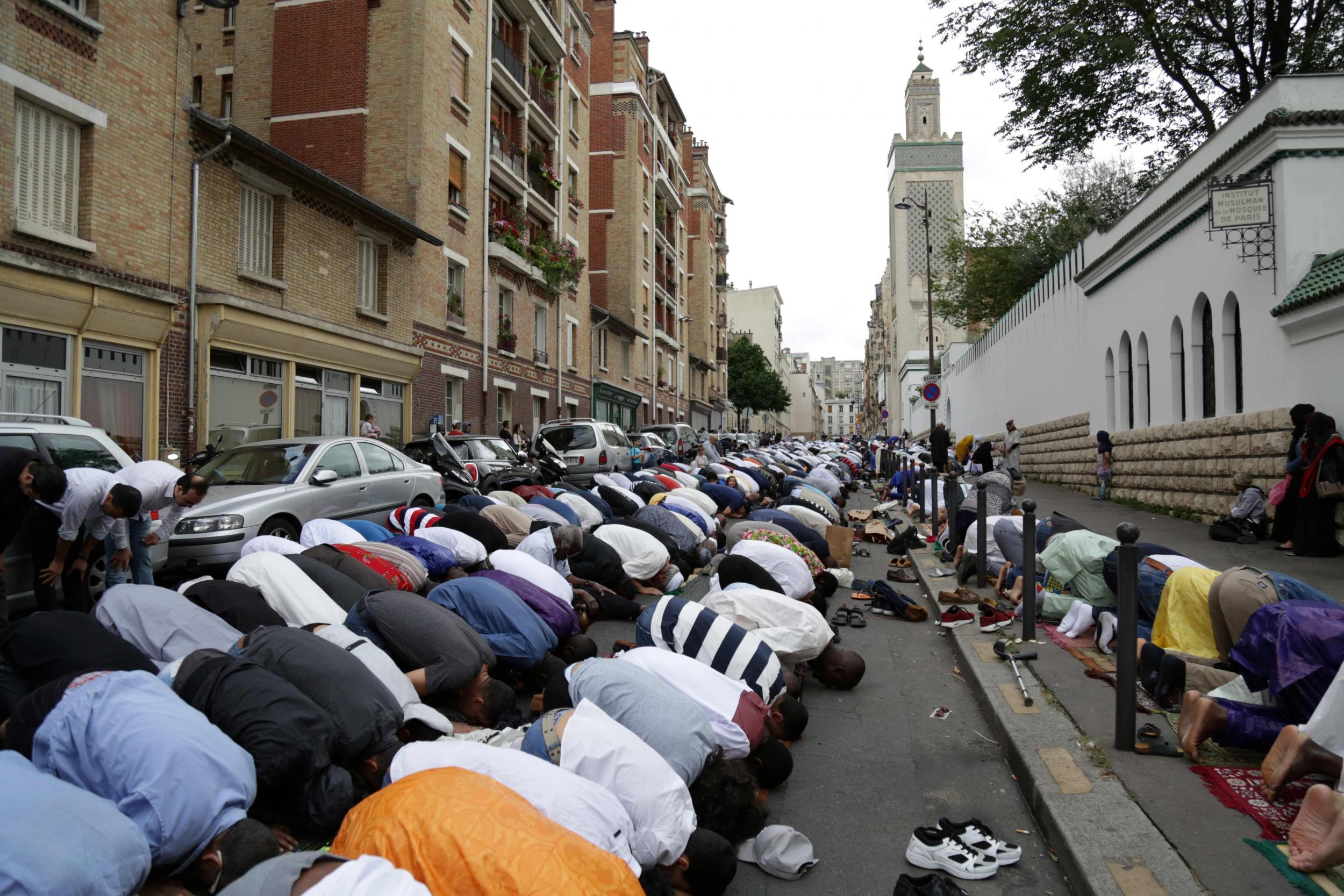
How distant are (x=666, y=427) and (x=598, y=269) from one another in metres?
14.3

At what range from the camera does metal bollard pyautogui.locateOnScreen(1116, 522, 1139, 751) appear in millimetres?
4602

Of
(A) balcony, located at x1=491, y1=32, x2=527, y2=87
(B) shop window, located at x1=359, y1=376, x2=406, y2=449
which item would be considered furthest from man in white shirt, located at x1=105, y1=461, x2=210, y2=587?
(A) balcony, located at x1=491, y1=32, x2=527, y2=87

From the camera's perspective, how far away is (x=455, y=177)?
23375 mm

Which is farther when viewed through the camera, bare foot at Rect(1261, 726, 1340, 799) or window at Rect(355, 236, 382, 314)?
window at Rect(355, 236, 382, 314)

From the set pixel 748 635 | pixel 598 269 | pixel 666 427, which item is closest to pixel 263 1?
pixel 666 427

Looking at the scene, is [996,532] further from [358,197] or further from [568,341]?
[568,341]

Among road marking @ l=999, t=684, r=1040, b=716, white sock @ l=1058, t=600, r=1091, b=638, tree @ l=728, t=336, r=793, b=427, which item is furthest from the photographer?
tree @ l=728, t=336, r=793, b=427

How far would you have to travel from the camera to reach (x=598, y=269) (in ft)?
→ 132

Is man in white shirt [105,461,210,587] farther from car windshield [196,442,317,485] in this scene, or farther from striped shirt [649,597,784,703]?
striped shirt [649,597,784,703]

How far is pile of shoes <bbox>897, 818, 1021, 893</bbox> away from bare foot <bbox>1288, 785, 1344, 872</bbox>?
1.08m

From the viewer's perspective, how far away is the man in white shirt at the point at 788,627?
606 centimetres

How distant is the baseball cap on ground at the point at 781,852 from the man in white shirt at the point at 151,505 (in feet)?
17.6

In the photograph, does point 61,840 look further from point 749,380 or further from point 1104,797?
point 749,380

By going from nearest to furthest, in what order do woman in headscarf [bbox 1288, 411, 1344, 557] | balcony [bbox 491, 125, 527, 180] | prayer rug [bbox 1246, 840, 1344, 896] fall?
prayer rug [bbox 1246, 840, 1344, 896]
woman in headscarf [bbox 1288, 411, 1344, 557]
balcony [bbox 491, 125, 527, 180]
